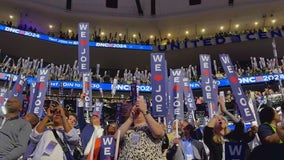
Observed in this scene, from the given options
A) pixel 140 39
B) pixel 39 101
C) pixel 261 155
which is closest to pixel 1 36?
pixel 140 39

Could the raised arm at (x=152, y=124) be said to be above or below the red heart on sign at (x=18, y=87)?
below

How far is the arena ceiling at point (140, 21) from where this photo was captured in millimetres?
24156

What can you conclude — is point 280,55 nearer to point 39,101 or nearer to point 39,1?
point 39,1

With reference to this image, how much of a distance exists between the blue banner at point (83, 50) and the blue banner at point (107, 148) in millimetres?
4046

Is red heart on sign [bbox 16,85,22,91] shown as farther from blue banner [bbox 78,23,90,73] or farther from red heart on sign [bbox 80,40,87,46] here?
red heart on sign [bbox 80,40,87,46]

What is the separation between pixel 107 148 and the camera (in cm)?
356

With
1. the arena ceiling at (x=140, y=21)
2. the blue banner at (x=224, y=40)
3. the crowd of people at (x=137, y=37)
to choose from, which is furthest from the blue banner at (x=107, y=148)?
the crowd of people at (x=137, y=37)

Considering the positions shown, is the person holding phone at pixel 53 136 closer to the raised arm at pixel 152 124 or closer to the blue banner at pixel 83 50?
the raised arm at pixel 152 124

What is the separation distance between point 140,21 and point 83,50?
18.5 m

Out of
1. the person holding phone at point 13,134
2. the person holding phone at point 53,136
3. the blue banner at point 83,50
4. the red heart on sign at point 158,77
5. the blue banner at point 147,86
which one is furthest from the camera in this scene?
the blue banner at point 147,86

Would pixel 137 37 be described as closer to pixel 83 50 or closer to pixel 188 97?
pixel 188 97

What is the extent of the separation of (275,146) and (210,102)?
5.37 metres

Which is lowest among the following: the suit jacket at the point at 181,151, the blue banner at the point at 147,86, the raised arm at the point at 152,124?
the suit jacket at the point at 181,151

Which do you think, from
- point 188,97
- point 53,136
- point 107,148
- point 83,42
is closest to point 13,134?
point 53,136
